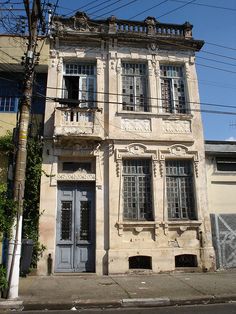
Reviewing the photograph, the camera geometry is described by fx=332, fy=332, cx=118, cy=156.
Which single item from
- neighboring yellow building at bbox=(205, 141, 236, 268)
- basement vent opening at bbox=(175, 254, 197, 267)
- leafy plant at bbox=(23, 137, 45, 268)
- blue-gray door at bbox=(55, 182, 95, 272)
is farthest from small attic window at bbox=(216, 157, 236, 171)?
leafy plant at bbox=(23, 137, 45, 268)

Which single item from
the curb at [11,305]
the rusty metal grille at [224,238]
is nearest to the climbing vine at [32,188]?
the curb at [11,305]

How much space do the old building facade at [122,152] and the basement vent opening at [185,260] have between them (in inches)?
1.4

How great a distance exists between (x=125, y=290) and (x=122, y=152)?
5.42 meters

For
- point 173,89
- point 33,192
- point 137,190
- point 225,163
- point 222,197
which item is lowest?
point 222,197

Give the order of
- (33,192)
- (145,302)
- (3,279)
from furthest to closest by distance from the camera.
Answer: (33,192) < (3,279) < (145,302)

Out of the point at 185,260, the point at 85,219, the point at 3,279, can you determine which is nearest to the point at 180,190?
the point at 185,260

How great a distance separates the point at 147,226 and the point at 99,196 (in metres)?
2.07

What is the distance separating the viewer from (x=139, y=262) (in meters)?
12.1

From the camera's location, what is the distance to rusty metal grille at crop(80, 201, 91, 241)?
12133 mm

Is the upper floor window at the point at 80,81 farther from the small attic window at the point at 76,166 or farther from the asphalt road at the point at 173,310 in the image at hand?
the asphalt road at the point at 173,310

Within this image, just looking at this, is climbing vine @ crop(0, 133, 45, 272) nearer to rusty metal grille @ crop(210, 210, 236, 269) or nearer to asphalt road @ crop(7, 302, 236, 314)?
asphalt road @ crop(7, 302, 236, 314)

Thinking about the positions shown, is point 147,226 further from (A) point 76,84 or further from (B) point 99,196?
(A) point 76,84

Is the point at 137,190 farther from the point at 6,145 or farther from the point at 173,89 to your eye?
the point at 6,145

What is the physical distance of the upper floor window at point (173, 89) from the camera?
13.8 m
